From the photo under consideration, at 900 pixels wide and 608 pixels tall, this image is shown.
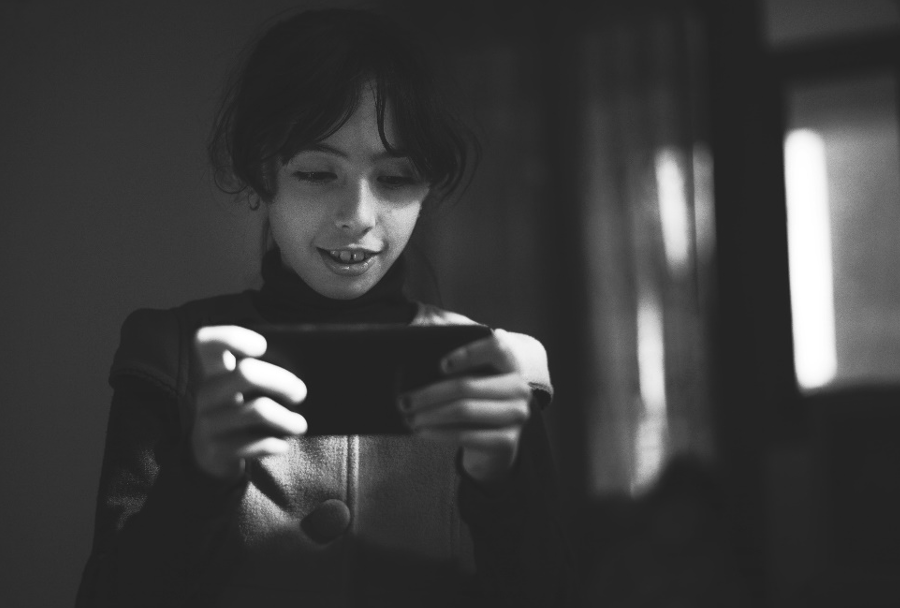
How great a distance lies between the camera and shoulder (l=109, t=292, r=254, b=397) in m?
0.77

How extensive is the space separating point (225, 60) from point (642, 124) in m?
1.91

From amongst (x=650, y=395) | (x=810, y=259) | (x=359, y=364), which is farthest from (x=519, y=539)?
(x=810, y=259)

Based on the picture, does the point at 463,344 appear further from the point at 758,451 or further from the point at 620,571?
the point at 758,451

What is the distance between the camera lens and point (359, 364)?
2.19 feet

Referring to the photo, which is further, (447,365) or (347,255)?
(347,255)

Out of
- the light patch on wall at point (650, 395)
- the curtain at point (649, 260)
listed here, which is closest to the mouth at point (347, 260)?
the curtain at point (649, 260)

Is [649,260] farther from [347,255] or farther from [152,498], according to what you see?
[152,498]

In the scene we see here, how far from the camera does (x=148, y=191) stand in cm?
90

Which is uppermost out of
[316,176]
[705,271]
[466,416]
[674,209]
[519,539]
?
[674,209]

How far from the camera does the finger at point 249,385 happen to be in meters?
0.63

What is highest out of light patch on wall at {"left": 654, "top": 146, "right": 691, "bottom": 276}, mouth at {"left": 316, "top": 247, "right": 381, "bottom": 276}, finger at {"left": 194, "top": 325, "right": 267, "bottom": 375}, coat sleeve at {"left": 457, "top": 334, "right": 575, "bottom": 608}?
light patch on wall at {"left": 654, "top": 146, "right": 691, "bottom": 276}

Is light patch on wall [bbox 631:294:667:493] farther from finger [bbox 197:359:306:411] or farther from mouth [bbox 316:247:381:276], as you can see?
finger [bbox 197:359:306:411]

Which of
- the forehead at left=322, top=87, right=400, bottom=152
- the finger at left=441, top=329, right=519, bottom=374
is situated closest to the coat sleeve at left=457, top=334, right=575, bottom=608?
the finger at left=441, top=329, right=519, bottom=374

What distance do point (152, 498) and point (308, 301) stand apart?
26 centimetres
